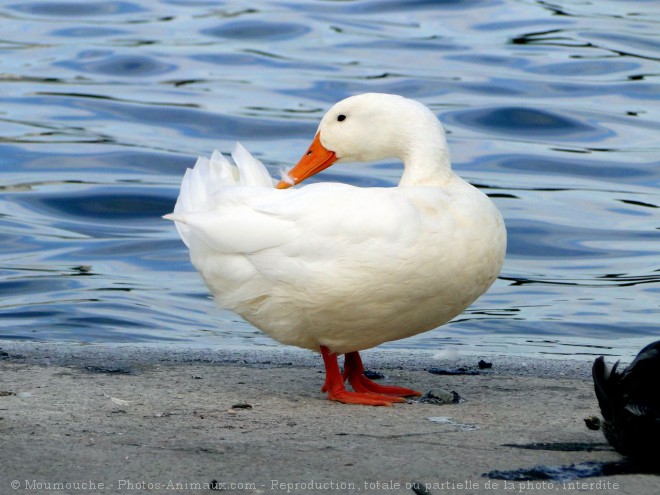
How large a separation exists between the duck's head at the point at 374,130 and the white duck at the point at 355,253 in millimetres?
10

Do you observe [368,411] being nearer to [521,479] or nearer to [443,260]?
[443,260]

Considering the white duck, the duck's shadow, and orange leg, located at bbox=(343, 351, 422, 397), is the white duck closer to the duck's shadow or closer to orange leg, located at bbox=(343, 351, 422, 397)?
orange leg, located at bbox=(343, 351, 422, 397)

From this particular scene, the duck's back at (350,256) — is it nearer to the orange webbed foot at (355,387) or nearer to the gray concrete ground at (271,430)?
the orange webbed foot at (355,387)

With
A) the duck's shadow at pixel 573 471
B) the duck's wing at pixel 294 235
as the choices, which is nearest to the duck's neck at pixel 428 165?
the duck's wing at pixel 294 235

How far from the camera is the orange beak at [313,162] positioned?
20.4ft

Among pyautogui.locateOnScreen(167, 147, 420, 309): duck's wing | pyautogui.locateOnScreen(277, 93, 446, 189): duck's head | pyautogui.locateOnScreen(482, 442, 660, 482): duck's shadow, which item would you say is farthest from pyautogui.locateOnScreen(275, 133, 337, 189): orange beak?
pyautogui.locateOnScreen(482, 442, 660, 482): duck's shadow

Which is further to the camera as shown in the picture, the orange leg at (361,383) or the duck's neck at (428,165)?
the duck's neck at (428,165)

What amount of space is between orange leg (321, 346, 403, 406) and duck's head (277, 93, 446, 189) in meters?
1.04

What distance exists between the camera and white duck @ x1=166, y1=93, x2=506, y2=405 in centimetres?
515

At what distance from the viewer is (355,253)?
16.9 feet

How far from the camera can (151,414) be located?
4898 mm

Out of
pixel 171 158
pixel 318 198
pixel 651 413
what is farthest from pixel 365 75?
pixel 651 413

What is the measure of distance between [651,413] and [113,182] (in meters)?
7.94

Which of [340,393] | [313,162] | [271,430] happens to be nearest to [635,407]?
[271,430]
